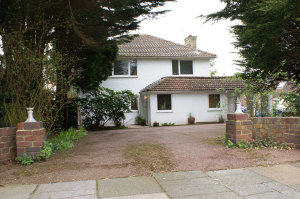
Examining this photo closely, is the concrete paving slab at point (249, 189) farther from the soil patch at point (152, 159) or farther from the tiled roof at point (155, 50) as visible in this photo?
the tiled roof at point (155, 50)

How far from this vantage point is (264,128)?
6.50m

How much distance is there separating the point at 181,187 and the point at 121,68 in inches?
A: 610

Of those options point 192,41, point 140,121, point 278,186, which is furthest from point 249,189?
point 192,41

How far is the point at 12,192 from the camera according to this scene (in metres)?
3.59

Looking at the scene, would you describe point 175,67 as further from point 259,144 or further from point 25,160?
point 25,160

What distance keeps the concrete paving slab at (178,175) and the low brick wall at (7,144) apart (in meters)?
3.28

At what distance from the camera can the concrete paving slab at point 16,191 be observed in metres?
3.43

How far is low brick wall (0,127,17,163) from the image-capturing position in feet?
16.9

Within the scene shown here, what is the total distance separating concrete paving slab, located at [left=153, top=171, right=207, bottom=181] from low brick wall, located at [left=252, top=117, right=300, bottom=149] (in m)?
→ 3.02

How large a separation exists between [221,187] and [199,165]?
118cm

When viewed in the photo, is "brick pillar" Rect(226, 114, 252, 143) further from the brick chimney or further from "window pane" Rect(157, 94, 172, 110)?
the brick chimney

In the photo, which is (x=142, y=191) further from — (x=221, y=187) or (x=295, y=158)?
(x=295, y=158)

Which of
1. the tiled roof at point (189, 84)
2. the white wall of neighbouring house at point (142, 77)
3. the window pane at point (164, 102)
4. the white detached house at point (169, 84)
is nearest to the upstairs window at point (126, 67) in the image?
the white detached house at point (169, 84)

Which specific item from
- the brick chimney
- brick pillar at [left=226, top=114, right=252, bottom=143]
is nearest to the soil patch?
brick pillar at [left=226, top=114, right=252, bottom=143]
